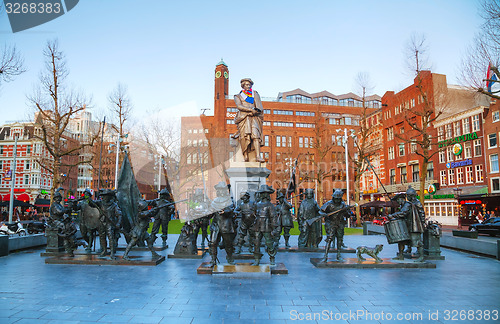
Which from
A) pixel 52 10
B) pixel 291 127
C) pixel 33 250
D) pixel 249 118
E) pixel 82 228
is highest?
pixel 291 127

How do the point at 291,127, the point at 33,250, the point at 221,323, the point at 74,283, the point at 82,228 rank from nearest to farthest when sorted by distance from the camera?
1. the point at 221,323
2. the point at 74,283
3. the point at 82,228
4. the point at 33,250
5. the point at 291,127

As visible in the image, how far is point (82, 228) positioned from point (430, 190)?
38.4 meters

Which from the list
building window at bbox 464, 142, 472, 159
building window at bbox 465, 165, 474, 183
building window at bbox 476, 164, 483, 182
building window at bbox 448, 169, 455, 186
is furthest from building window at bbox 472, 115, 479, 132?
building window at bbox 448, 169, 455, 186

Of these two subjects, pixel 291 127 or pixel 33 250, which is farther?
pixel 291 127

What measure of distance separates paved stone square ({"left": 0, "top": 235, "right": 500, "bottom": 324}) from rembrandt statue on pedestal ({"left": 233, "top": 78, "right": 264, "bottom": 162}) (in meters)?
5.67

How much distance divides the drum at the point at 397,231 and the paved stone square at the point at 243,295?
1.03 metres

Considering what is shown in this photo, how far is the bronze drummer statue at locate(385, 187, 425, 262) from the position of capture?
9.72m

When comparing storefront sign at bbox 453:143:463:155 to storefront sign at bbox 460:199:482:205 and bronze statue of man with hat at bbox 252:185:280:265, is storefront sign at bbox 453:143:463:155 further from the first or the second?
bronze statue of man with hat at bbox 252:185:280:265

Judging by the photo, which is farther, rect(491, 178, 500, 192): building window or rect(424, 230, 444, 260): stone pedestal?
rect(491, 178, 500, 192): building window

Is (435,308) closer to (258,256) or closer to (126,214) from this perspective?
(258,256)

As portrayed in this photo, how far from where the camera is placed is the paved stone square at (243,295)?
16.7 feet

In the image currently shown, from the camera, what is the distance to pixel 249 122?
13.5m

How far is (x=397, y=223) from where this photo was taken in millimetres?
9820

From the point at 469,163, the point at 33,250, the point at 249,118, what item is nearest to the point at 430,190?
the point at 469,163
